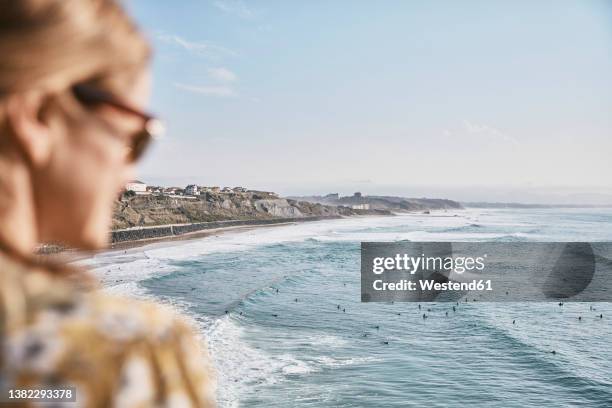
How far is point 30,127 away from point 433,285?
47485 millimetres

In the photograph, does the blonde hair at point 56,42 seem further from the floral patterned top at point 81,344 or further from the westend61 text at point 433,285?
the westend61 text at point 433,285

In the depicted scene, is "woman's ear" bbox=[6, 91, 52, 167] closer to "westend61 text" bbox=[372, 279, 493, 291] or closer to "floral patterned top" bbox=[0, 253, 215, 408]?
"floral patterned top" bbox=[0, 253, 215, 408]

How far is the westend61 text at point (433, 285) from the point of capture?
45.0 m

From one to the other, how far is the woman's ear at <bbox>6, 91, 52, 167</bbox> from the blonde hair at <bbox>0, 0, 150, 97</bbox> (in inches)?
0.6

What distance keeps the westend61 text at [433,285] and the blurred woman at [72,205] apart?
44.8m

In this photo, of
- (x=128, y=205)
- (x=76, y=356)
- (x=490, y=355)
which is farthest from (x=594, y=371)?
(x=128, y=205)

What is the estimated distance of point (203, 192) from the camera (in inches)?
4988

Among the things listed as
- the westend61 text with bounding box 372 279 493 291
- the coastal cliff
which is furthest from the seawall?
the westend61 text with bounding box 372 279 493 291

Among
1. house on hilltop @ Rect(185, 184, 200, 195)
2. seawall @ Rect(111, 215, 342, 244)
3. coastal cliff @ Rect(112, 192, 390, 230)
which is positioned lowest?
seawall @ Rect(111, 215, 342, 244)

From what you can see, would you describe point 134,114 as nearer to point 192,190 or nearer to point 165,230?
point 165,230

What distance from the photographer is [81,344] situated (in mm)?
611

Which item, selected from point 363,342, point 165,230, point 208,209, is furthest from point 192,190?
point 363,342

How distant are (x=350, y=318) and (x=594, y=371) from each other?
520 inches

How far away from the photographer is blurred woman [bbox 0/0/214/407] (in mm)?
604
